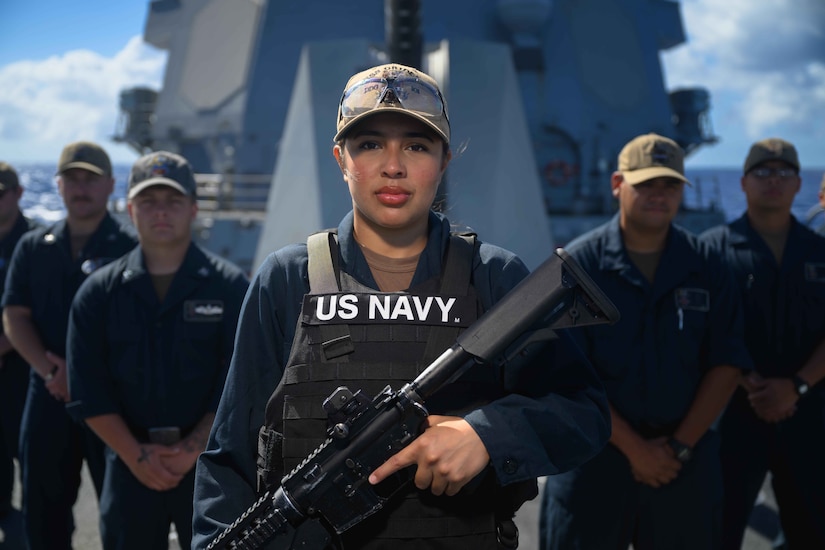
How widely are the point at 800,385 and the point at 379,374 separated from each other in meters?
2.09

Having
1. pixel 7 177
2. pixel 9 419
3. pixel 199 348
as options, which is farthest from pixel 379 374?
pixel 7 177

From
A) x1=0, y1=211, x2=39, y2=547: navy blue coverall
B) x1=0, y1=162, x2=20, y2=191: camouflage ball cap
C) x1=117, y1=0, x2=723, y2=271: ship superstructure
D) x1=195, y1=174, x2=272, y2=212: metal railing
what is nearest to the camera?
x1=0, y1=211, x2=39, y2=547: navy blue coverall

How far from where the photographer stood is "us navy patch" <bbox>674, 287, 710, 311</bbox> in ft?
7.30

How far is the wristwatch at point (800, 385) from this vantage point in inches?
105

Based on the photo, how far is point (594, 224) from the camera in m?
8.62

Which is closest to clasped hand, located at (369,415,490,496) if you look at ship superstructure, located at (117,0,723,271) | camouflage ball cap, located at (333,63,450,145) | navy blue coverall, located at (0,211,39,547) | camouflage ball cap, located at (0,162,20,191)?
camouflage ball cap, located at (333,63,450,145)

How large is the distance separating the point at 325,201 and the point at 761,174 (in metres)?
2.62

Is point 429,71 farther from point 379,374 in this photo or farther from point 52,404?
point 379,374

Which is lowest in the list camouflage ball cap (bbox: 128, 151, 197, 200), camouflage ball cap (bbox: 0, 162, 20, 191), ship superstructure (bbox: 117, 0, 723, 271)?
camouflage ball cap (bbox: 128, 151, 197, 200)

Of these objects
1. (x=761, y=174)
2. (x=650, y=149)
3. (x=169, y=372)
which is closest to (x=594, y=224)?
(x=761, y=174)

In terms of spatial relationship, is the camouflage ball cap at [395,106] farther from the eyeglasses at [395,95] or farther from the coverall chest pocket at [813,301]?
the coverall chest pocket at [813,301]

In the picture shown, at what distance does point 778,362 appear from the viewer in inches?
109

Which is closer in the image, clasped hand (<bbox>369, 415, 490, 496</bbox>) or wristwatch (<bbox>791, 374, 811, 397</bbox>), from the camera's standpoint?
clasped hand (<bbox>369, 415, 490, 496</bbox>)

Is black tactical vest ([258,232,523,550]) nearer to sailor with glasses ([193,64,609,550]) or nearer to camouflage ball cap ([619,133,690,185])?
sailor with glasses ([193,64,609,550])
